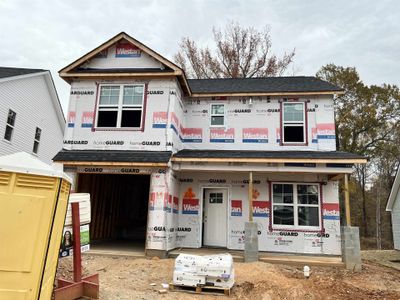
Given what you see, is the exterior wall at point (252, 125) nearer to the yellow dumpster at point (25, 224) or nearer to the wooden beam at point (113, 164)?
the wooden beam at point (113, 164)

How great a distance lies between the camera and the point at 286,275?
8672mm

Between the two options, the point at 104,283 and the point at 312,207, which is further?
the point at 312,207

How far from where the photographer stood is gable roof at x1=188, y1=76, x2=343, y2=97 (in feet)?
41.4

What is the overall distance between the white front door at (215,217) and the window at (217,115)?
2.73 meters

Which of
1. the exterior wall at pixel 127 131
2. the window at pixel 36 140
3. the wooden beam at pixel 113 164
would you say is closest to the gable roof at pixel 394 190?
the exterior wall at pixel 127 131

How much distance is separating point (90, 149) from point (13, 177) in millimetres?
8132

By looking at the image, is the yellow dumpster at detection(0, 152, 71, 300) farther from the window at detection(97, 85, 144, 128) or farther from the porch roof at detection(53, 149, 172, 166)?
the window at detection(97, 85, 144, 128)

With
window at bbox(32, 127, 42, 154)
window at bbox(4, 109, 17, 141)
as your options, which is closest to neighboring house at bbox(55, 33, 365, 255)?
window at bbox(4, 109, 17, 141)

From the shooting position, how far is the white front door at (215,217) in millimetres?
12289

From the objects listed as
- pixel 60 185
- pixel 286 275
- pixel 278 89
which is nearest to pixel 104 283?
pixel 60 185

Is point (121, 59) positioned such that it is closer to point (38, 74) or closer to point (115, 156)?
point (115, 156)

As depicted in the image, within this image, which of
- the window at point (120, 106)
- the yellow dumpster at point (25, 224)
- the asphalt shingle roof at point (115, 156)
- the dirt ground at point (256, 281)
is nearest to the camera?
the yellow dumpster at point (25, 224)

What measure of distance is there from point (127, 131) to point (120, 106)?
1.00 meters

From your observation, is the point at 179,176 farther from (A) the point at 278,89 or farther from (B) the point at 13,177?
(B) the point at 13,177
